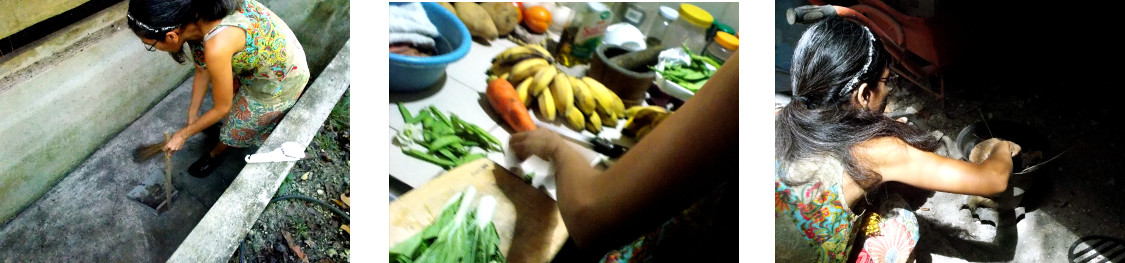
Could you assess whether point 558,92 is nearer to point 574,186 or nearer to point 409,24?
point 574,186

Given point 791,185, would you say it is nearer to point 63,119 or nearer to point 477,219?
point 477,219

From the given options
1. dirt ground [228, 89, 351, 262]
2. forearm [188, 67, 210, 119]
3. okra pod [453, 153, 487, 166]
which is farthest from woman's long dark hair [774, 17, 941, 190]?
forearm [188, 67, 210, 119]

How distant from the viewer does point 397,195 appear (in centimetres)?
167

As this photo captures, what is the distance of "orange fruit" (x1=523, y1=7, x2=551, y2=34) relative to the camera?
1704mm

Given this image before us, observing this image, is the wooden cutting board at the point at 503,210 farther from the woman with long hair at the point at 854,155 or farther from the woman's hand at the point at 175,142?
the woman with long hair at the point at 854,155

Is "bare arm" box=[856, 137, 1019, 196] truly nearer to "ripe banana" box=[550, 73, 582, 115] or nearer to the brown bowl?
the brown bowl

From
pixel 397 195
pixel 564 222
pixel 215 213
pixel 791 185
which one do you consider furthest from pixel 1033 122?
pixel 215 213

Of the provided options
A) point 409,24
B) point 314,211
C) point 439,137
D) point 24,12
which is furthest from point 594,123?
point 24,12

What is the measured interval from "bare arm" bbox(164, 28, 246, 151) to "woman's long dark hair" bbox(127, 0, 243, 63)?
0.15ft

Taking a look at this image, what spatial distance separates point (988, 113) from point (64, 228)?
6.35 ft

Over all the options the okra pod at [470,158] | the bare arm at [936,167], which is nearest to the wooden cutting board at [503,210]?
the okra pod at [470,158]

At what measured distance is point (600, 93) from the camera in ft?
5.59

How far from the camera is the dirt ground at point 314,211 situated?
5.29 ft

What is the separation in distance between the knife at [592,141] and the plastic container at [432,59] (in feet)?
0.79
